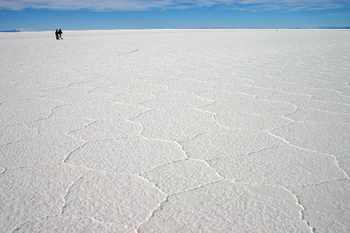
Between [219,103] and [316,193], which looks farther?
[219,103]

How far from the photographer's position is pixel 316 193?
90cm

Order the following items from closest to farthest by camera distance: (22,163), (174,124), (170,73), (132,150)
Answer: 1. (22,163)
2. (132,150)
3. (174,124)
4. (170,73)

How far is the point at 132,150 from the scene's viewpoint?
1230 mm

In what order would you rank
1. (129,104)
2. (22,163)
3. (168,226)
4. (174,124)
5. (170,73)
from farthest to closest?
(170,73)
(129,104)
(174,124)
(22,163)
(168,226)

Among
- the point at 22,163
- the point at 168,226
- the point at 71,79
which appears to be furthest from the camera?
the point at 71,79

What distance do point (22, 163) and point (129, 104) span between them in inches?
36.4

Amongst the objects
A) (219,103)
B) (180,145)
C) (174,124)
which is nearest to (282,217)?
(180,145)

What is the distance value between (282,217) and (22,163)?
0.97 metres

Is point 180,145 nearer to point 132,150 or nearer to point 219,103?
point 132,150

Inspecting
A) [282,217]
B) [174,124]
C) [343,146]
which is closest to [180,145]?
[174,124]

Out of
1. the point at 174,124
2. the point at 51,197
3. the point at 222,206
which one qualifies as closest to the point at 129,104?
the point at 174,124

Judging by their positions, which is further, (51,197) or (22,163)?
(22,163)

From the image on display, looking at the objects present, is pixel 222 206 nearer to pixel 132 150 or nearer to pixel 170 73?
pixel 132 150

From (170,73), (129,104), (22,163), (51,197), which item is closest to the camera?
(51,197)
